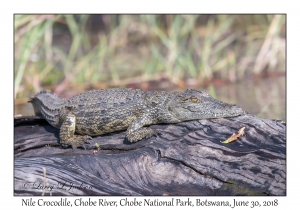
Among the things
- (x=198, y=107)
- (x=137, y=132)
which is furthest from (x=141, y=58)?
(x=137, y=132)

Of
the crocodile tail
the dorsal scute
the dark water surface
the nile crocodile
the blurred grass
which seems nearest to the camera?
the nile crocodile

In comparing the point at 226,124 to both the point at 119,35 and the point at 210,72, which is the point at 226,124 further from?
the point at 119,35

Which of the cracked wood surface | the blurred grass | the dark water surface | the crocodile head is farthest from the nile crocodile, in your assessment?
the blurred grass

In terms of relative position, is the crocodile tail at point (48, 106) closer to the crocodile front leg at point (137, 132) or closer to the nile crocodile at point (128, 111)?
the nile crocodile at point (128, 111)

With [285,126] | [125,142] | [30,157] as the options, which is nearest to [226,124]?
[285,126]

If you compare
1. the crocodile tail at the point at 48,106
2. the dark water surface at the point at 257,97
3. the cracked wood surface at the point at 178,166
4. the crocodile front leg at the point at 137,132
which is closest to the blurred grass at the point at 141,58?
the dark water surface at the point at 257,97

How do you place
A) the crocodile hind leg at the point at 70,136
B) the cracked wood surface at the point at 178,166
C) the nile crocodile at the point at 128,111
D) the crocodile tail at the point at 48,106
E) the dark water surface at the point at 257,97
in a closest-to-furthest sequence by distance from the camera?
the cracked wood surface at the point at 178,166
the nile crocodile at the point at 128,111
the crocodile hind leg at the point at 70,136
the crocodile tail at the point at 48,106
the dark water surface at the point at 257,97

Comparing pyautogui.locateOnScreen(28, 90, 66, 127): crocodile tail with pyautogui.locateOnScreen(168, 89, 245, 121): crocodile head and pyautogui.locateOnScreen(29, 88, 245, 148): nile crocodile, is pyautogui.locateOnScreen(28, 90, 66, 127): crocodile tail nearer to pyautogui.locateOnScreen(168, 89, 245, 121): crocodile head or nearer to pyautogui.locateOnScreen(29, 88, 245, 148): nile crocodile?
pyautogui.locateOnScreen(29, 88, 245, 148): nile crocodile
